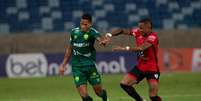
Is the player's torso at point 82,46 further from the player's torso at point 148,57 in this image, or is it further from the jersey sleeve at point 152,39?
the jersey sleeve at point 152,39

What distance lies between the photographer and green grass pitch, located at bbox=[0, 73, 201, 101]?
52.0 feet

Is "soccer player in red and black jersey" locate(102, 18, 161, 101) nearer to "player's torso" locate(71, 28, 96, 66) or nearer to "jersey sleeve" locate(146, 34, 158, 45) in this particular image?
"jersey sleeve" locate(146, 34, 158, 45)

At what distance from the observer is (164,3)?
26.2 meters

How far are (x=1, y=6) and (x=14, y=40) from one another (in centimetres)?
217

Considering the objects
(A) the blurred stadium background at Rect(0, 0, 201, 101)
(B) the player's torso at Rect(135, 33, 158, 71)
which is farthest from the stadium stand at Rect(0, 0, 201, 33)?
(B) the player's torso at Rect(135, 33, 158, 71)

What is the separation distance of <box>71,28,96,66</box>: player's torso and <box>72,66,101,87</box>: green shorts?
97 mm

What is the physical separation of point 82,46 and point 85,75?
0.57 meters

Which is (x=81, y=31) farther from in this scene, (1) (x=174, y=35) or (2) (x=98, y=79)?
(1) (x=174, y=35)

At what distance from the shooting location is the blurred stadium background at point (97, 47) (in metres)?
20.3

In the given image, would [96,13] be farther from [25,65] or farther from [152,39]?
[152,39]

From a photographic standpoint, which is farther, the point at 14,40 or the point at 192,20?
the point at 192,20

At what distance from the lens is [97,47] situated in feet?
75.4

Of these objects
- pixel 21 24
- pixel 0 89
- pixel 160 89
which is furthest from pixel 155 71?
pixel 21 24

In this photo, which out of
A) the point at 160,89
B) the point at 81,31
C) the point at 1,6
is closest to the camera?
the point at 81,31
